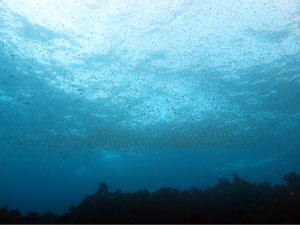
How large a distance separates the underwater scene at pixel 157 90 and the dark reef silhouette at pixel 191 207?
0.23 ft

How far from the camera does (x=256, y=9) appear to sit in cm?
1409

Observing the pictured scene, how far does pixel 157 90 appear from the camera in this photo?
21.9 meters

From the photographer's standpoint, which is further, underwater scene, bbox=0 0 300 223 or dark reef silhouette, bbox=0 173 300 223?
underwater scene, bbox=0 0 300 223

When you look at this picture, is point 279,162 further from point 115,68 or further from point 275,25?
point 115,68

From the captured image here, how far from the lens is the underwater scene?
34.6 feet

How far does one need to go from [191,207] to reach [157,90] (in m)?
14.0

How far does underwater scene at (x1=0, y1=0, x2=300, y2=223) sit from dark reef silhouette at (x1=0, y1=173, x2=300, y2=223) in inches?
2.7

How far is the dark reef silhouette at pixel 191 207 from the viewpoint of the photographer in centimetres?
727

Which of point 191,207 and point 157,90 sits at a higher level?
point 157,90

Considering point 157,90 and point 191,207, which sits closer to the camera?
point 191,207

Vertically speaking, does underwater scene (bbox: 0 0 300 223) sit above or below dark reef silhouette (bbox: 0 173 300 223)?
above

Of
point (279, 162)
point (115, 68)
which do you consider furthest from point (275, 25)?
point (279, 162)

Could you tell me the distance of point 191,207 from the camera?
9.76m

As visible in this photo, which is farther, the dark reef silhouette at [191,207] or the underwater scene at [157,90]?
the underwater scene at [157,90]
